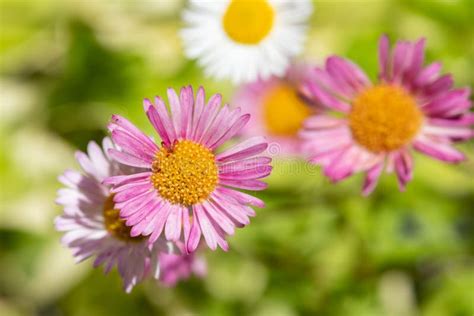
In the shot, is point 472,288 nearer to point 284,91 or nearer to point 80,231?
point 284,91

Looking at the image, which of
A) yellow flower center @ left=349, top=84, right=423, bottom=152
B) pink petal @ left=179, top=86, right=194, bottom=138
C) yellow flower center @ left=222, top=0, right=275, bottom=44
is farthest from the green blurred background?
pink petal @ left=179, top=86, right=194, bottom=138

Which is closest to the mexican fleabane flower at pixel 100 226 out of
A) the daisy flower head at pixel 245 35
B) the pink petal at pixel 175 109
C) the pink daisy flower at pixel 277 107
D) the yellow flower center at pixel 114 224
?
the yellow flower center at pixel 114 224

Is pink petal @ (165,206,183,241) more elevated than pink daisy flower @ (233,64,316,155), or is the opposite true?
→ pink daisy flower @ (233,64,316,155)

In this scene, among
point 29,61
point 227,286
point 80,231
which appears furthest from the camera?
point 29,61

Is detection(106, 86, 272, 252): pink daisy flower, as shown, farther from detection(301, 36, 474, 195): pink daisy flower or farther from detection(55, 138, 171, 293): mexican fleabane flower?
detection(301, 36, 474, 195): pink daisy flower

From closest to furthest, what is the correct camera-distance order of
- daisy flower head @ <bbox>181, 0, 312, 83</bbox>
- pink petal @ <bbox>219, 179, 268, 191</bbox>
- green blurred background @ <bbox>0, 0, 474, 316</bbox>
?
pink petal @ <bbox>219, 179, 268, 191</bbox> < daisy flower head @ <bbox>181, 0, 312, 83</bbox> < green blurred background @ <bbox>0, 0, 474, 316</bbox>

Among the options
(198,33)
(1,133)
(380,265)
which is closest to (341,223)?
(380,265)

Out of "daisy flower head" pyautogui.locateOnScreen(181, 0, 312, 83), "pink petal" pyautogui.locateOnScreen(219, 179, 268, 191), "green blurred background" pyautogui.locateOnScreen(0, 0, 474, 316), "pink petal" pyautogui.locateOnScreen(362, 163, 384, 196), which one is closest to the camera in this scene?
"pink petal" pyautogui.locateOnScreen(219, 179, 268, 191)
